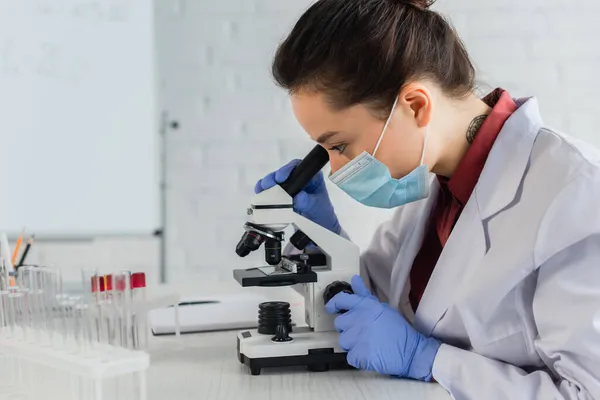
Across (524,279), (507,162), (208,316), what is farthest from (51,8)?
(524,279)

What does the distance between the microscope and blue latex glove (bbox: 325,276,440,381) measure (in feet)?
0.16

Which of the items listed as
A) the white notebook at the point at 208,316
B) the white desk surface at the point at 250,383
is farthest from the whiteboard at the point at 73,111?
the white desk surface at the point at 250,383

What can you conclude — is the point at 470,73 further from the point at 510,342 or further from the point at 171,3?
the point at 171,3

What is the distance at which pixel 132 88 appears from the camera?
Answer: 2746mm

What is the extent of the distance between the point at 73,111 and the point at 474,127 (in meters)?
1.83

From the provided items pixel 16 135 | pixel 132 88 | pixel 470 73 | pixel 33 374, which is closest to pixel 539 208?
pixel 470 73

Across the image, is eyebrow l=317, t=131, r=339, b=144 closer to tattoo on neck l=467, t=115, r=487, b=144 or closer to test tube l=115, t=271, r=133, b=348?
tattoo on neck l=467, t=115, r=487, b=144

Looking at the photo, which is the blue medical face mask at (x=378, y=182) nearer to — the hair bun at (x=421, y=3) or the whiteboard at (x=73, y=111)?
the hair bun at (x=421, y=3)

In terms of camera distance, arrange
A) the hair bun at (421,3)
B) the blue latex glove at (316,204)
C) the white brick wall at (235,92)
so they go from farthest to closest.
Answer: the white brick wall at (235,92) → the blue latex glove at (316,204) → the hair bun at (421,3)

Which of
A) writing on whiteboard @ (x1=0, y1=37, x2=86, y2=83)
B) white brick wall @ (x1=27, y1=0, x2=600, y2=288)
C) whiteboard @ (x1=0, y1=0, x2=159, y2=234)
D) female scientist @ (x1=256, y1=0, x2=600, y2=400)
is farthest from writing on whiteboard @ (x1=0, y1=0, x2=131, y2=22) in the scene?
female scientist @ (x1=256, y1=0, x2=600, y2=400)

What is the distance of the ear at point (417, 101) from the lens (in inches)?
48.2

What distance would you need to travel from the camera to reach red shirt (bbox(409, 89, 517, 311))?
4.23 ft

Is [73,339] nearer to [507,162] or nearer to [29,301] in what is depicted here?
[29,301]

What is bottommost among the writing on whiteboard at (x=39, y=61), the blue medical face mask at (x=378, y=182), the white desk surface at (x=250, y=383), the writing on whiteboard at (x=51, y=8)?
the white desk surface at (x=250, y=383)
